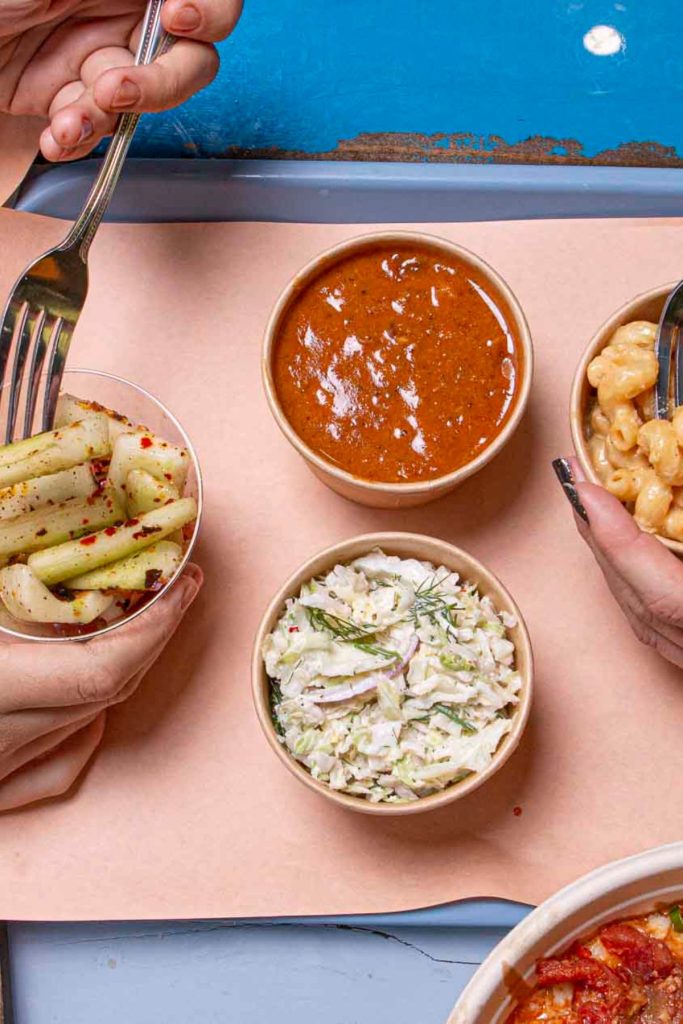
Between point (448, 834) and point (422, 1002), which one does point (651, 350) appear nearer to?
point (448, 834)

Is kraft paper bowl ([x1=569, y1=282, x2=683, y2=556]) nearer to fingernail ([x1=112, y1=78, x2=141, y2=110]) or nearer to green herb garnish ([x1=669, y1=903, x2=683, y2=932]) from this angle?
green herb garnish ([x1=669, y1=903, x2=683, y2=932])

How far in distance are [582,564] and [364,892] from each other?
0.69 metres

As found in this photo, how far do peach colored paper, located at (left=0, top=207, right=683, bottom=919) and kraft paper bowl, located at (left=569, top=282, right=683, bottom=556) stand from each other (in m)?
0.20

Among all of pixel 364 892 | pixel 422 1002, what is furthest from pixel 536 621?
pixel 422 1002

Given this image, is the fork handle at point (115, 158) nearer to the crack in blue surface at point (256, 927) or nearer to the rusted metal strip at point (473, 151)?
the rusted metal strip at point (473, 151)

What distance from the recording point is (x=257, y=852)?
1.87 metres

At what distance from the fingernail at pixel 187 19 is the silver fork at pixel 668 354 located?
91 centimetres

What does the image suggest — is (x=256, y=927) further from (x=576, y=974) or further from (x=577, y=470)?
(x=577, y=470)

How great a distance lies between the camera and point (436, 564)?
1831 millimetres

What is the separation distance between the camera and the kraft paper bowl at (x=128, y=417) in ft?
5.81

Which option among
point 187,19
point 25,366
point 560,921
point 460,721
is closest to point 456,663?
point 460,721

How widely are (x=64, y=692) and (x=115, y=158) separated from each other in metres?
0.90

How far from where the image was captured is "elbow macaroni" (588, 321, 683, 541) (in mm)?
1695

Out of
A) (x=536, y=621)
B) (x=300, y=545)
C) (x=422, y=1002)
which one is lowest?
(x=422, y=1002)
